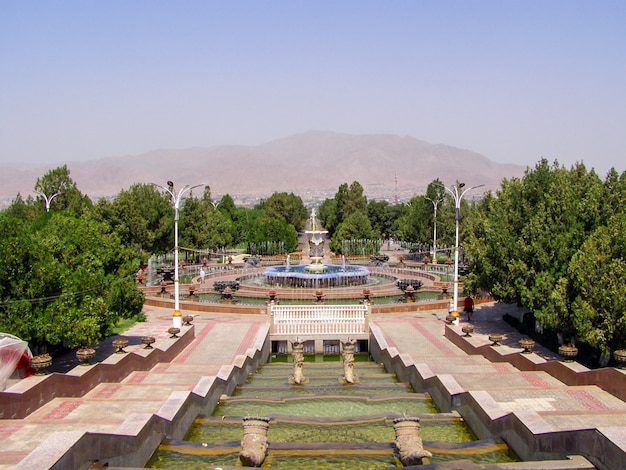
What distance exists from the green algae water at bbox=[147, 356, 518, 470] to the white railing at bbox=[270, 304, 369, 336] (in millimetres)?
5095

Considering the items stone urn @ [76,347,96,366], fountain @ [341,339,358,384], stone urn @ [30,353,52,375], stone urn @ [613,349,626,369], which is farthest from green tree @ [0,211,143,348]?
stone urn @ [613,349,626,369]

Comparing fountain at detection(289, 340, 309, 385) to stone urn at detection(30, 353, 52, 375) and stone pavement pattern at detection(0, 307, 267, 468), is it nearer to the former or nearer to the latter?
stone pavement pattern at detection(0, 307, 267, 468)

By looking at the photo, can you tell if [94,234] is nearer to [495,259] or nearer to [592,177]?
[495,259]

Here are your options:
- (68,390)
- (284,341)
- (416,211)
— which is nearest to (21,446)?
(68,390)

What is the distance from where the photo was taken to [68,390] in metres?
12.2

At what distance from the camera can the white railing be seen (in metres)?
20.5

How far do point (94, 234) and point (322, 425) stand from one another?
10.1 m

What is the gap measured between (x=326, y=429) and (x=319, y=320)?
32.1 ft

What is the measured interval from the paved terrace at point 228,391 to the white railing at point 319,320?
1.16 metres

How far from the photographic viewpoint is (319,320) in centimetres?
2072

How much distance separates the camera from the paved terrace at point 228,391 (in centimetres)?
888

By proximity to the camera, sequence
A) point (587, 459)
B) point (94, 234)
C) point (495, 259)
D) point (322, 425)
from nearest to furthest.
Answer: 1. point (587, 459)
2. point (322, 425)
3. point (94, 234)
4. point (495, 259)

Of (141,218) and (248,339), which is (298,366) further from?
(141,218)

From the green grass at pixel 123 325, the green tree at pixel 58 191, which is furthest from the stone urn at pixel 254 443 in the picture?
the green tree at pixel 58 191
